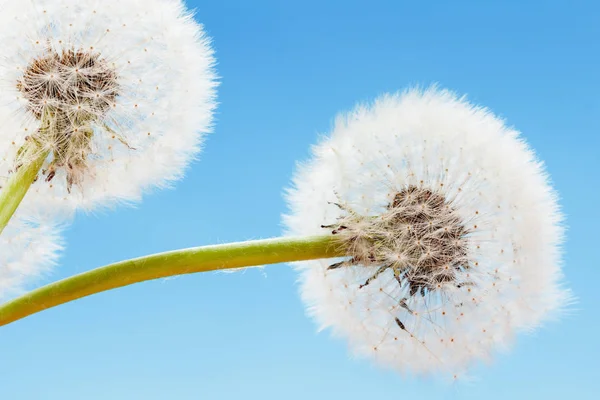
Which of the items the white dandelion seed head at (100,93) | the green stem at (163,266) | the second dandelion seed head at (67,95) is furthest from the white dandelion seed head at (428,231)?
the second dandelion seed head at (67,95)

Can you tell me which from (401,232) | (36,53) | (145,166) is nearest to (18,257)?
(145,166)

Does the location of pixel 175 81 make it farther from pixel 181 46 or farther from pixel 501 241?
pixel 501 241

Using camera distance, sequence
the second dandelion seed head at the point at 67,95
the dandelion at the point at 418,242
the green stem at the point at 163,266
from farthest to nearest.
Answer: the second dandelion seed head at the point at 67,95, the dandelion at the point at 418,242, the green stem at the point at 163,266

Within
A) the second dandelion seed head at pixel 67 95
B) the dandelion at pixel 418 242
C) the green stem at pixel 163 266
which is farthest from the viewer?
the second dandelion seed head at pixel 67 95

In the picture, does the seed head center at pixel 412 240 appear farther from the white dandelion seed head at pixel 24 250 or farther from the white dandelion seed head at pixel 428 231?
the white dandelion seed head at pixel 24 250

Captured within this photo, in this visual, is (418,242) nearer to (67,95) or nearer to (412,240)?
(412,240)

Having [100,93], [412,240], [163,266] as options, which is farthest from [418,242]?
[100,93]
